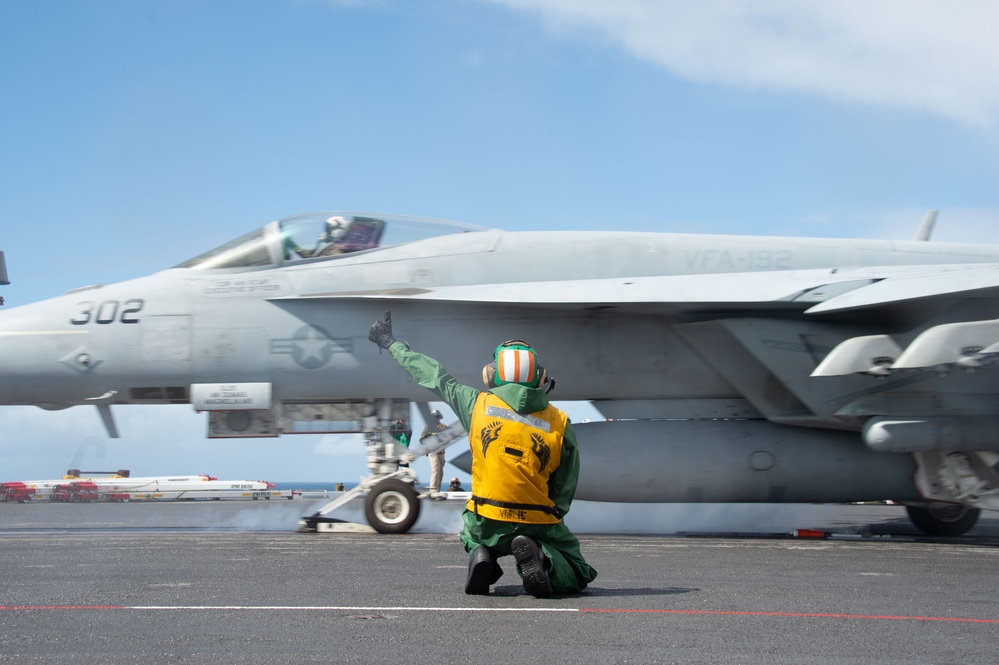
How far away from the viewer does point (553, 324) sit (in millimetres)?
11109

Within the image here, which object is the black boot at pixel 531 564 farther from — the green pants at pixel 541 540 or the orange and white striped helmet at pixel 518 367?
the orange and white striped helmet at pixel 518 367

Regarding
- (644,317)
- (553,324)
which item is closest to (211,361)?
(553,324)

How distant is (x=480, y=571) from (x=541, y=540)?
416 millimetres

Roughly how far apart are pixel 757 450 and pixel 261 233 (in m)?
6.30

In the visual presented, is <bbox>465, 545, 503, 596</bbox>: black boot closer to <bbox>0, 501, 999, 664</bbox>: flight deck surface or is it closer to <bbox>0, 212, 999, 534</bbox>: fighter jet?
<bbox>0, 501, 999, 664</bbox>: flight deck surface

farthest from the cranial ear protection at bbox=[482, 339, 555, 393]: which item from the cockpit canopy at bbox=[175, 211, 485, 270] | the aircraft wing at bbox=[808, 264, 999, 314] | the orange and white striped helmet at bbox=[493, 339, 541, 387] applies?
the cockpit canopy at bbox=[175, 211, 485, 270]

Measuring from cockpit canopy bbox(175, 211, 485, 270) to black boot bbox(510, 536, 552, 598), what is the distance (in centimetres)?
648

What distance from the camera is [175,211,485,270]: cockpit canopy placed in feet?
37.2

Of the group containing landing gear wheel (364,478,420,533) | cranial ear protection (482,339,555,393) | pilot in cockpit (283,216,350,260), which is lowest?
landing gear wheel (364,478,420,533)

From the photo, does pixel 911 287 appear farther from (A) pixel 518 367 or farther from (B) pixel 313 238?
(B) pixel 313 238

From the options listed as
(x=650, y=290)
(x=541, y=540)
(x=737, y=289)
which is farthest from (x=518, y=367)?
(x=737, y=289)

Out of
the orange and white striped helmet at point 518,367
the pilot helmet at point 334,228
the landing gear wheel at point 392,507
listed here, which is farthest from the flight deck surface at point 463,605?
the pilot helmet at point 334,228

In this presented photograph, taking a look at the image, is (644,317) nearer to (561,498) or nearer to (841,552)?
(841,552)

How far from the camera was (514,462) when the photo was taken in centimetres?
566
